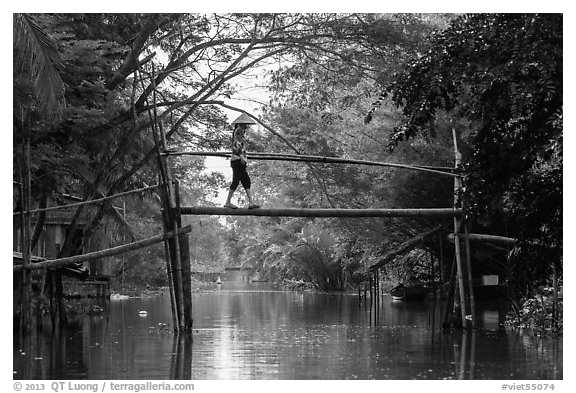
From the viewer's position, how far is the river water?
10.3m

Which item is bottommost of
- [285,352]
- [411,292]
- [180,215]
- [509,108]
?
[285,352]

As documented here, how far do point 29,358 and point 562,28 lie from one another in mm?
7074

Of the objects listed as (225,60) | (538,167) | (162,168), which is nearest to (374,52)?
(225,60)

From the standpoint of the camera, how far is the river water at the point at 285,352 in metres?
10.3

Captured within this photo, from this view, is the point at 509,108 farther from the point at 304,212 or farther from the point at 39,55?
the point at 39,55

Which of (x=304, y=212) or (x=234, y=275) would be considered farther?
(x=234, y=275)

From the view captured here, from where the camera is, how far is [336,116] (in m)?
22.7

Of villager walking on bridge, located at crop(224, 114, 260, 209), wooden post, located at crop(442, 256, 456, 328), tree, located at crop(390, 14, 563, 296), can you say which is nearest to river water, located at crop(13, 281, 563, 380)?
wooden post, located at crop(442, 256, 456, 328)

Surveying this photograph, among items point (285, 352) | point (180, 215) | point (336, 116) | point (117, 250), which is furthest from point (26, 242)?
point (336, 116)

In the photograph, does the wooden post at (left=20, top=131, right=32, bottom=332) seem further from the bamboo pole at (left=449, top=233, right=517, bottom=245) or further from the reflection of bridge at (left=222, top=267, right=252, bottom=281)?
the reflection of bridge at (left=222, top=267, right=252, bottom=281)

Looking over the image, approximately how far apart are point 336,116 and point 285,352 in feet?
35.5

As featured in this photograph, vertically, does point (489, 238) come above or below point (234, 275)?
above

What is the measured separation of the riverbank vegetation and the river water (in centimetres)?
92

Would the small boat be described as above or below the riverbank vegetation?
below
